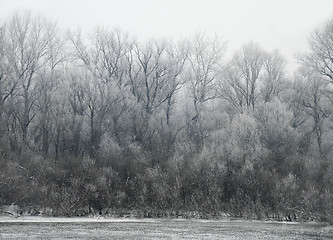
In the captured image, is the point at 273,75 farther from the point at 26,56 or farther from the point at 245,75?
the point at 26,56

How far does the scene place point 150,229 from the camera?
37.9 m

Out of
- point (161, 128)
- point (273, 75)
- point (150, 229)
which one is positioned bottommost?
point (150, 229)

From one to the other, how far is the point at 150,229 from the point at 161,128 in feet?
89.1

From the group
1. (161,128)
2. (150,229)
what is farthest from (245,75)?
(150,229)

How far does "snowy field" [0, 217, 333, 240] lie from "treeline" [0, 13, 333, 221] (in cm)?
344

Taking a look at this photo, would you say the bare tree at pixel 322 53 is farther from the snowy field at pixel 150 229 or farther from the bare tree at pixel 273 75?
the snowy field at pixel 150 229

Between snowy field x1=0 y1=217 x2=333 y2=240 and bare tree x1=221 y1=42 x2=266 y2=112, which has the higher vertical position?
bare tree x1=221 y1=42 x2=266 y2=112

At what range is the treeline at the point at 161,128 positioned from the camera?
49094mm

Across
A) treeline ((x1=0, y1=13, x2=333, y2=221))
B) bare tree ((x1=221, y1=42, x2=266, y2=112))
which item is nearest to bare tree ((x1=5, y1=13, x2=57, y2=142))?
treeline ((x1=0, y1=13, x2=333, y2=221))

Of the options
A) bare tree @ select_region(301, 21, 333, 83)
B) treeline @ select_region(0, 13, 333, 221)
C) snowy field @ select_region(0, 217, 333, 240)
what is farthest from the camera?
bare tree @ select_region(301, 21, 333, 83)

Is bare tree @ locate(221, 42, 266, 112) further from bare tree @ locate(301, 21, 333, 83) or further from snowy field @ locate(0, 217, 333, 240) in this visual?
snowy field @ locate(0, 217, 333, 240)

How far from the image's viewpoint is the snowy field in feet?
109

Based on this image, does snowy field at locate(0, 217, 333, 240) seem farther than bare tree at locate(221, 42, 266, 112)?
No

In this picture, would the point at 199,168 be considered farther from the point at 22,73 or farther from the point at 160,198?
the point at 22,73
